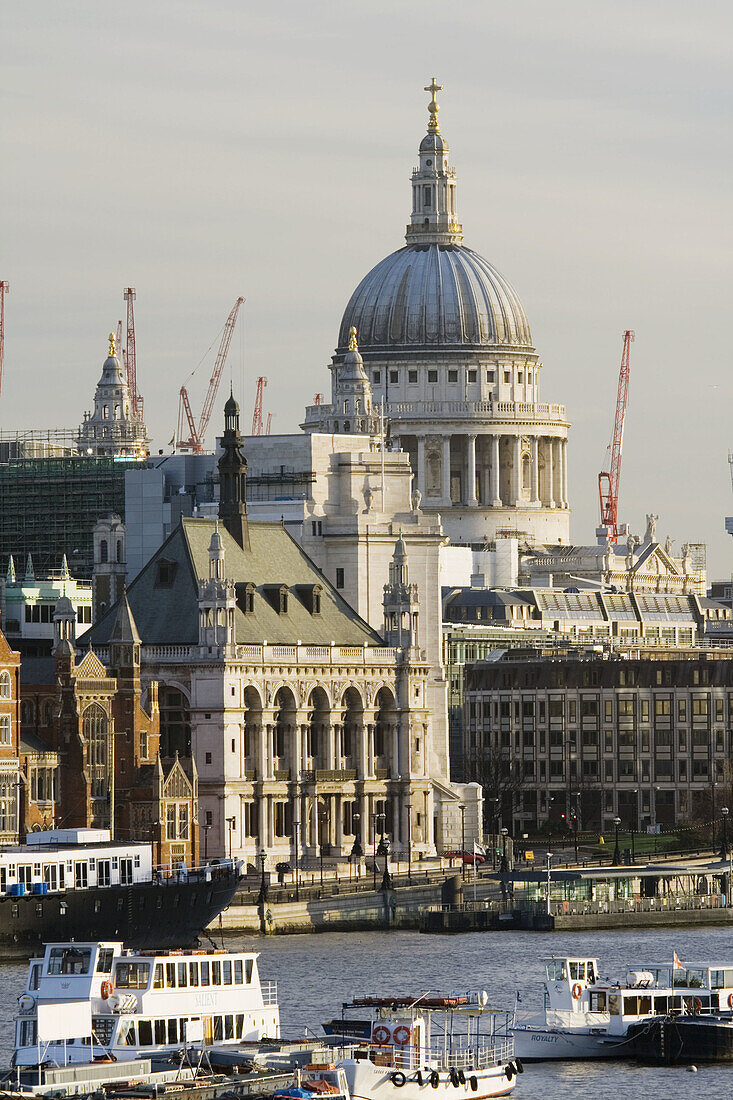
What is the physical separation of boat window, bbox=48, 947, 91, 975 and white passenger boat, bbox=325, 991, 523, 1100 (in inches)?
332

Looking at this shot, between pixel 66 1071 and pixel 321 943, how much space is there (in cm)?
6715

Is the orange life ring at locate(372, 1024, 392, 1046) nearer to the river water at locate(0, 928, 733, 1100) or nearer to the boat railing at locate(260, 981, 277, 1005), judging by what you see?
the river water at locate(0, 928, 733, 1100)

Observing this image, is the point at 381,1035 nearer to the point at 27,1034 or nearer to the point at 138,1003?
the point at 138,1003

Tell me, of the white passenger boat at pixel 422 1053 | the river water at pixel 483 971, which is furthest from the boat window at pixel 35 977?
the white passenger boat at pixel 422 1053

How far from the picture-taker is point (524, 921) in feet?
639

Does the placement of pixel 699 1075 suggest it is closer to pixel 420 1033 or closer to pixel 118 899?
pixel 420 1033

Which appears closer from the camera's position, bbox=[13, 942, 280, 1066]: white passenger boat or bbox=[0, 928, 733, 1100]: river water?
bbox=[13, 942, 280, 1066]: white passenger boat

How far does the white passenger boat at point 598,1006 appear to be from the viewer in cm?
14238

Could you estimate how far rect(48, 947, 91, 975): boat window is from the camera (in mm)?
129750

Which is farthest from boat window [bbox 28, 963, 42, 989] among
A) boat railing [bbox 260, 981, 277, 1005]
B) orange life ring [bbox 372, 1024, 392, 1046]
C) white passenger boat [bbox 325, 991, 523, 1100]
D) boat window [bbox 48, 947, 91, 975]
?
orange life ring [bbox 372, 1024, 392, 1046]

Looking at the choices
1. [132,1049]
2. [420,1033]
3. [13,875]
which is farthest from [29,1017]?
[13,875]

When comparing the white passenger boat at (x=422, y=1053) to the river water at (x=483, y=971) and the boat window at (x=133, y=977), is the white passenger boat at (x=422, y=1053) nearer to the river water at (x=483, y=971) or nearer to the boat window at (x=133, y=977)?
the river water at (x=483, y=971)

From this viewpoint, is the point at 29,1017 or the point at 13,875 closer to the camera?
the point at 29,1017

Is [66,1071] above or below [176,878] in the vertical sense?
below
